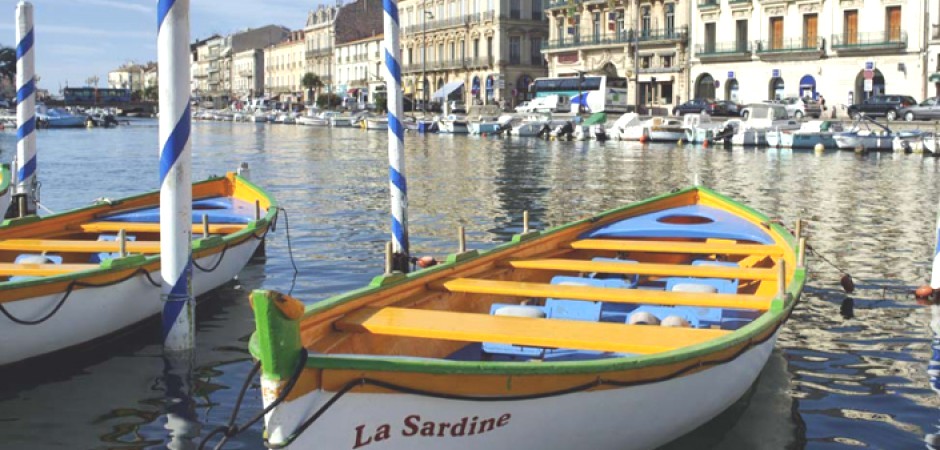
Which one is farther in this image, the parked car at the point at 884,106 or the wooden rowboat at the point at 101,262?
the parked car at the point at 884,106

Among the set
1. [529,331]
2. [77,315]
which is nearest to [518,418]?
[529,331]

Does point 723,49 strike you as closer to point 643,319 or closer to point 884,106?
point 884,106

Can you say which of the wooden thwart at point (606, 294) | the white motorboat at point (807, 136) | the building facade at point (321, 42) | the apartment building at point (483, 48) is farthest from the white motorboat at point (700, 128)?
the building facade at point (321, 42)

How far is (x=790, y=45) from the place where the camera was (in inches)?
2335

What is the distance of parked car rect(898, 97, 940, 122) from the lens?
46375 millimetres

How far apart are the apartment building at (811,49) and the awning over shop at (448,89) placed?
29.4m

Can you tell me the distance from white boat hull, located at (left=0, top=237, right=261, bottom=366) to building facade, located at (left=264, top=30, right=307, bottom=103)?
126007 millimetres

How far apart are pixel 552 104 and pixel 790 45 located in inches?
687

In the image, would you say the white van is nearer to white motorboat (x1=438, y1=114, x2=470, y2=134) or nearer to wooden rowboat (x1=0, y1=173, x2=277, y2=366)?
white motorboat (x1=438, y1=114, x2=470, y2=134)

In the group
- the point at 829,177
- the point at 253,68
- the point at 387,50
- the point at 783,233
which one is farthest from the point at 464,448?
the point at 253,68

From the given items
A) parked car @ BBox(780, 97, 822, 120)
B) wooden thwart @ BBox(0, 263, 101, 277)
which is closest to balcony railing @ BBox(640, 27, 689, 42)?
parked car @ BBox(780, 97, 822, 120)

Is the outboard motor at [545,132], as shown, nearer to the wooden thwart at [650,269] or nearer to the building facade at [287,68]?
the wooden thwart at [650,269]

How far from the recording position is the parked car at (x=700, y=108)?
58241mm

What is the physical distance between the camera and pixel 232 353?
32.4ft
